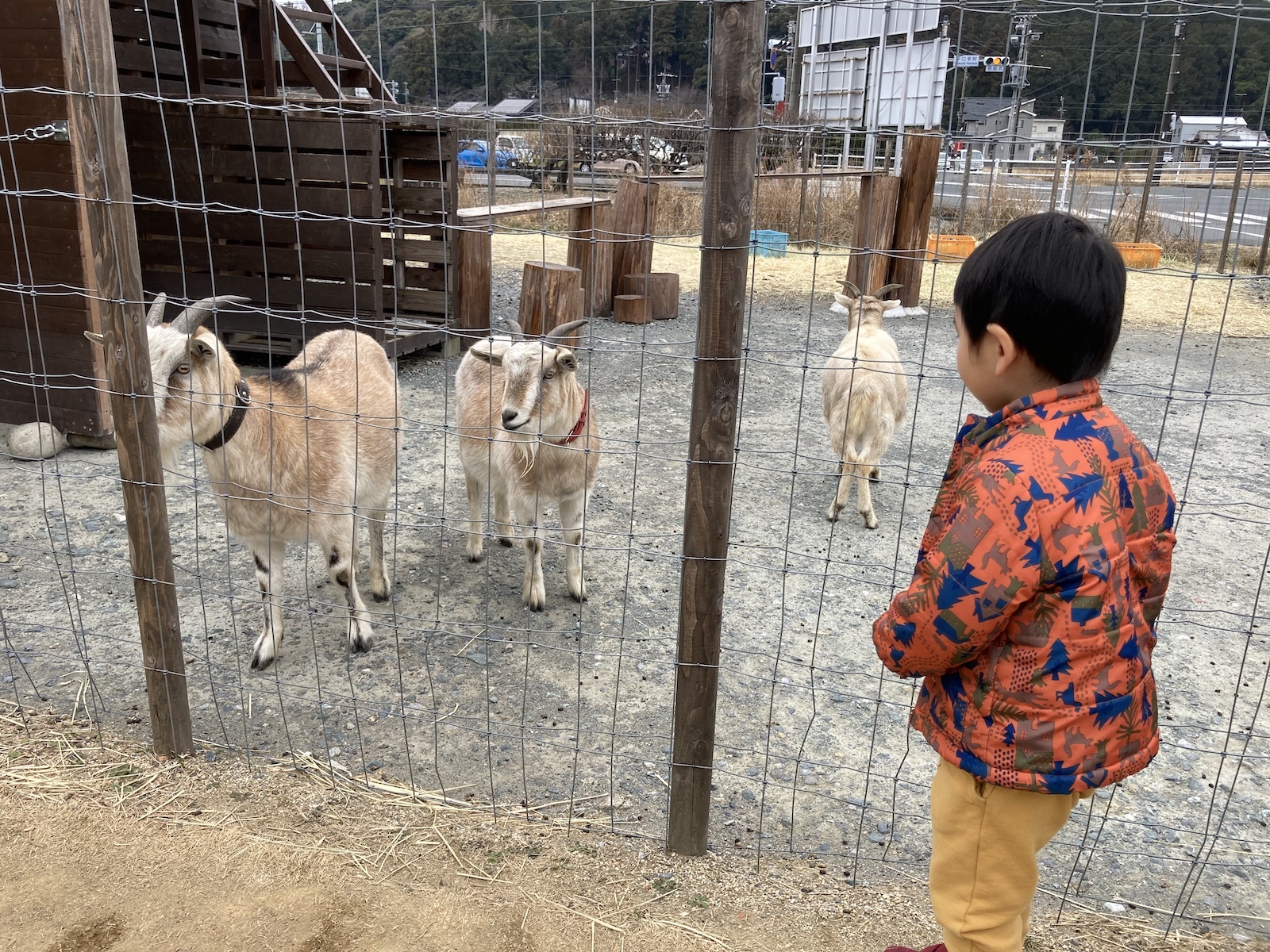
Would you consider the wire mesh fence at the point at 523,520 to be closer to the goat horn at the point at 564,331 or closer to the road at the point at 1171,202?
the goat horn at the point at 564,331

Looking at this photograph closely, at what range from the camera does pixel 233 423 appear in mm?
3508

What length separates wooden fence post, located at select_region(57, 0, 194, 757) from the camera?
2.50 meters

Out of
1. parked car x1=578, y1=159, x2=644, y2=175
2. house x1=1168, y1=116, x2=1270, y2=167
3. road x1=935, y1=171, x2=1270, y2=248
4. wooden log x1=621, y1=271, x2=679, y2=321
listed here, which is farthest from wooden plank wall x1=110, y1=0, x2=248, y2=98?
road x1=935, y1=171, x2=1270, y2=248

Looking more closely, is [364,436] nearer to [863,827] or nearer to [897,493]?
[863,827]

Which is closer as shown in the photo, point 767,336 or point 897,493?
point 897,493

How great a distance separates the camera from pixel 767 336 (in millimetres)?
9578

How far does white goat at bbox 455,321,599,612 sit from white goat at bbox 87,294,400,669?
47 cm

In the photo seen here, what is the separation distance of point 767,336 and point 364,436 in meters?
6.07

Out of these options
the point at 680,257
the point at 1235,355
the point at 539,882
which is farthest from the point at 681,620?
the point at 680,257

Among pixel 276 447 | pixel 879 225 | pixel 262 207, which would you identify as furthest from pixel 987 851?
pixel 879 225

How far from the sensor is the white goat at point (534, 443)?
3893 mm

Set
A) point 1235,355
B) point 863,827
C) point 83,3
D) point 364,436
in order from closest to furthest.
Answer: point 83,3
point 863,827
point 364,436
point 1235,355

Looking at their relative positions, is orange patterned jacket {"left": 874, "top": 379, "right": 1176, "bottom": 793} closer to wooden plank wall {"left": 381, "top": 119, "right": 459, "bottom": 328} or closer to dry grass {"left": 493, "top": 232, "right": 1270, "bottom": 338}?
wooden plank wall {"left": 381, "top": 119, "right": 459, "bottom": 328}

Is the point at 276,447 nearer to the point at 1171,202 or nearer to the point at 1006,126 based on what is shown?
the point at 1006,126
